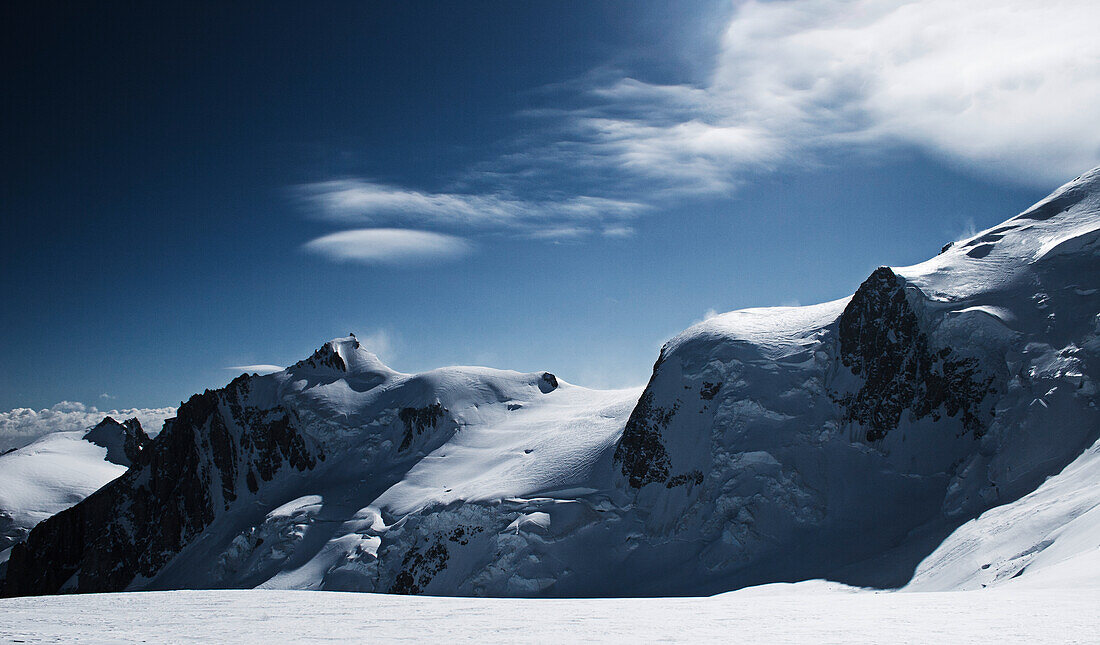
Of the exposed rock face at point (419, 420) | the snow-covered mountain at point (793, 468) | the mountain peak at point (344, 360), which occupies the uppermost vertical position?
the mountain peak at point (344, 360)

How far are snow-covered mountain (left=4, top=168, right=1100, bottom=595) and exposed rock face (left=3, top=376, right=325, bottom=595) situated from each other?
15140mm

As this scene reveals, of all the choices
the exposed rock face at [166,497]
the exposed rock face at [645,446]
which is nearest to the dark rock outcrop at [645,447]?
the exposed rock face at [645,446]

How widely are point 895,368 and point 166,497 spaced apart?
423ft

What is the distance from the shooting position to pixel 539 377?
131 metres

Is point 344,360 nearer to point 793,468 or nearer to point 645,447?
point 645,447

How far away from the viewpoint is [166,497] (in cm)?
12650

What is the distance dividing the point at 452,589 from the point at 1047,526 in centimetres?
5313

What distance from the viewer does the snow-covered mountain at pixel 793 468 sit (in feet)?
158

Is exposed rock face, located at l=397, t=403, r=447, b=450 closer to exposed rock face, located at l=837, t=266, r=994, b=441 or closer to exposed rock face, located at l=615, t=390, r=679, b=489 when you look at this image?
exposed rock face, located at l=615, t=390, r=679, b=489

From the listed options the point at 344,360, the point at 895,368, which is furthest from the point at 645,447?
the point at 344,360

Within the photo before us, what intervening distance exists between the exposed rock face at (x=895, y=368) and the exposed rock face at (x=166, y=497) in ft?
304

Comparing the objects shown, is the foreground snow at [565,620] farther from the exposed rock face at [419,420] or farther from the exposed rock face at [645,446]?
the exposed rock face at [419,420]

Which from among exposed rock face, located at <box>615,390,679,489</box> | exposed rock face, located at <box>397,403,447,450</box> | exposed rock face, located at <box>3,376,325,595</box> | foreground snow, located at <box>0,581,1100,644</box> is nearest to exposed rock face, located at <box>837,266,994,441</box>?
exposed rock face, located at <box>615,390,679,489</box>

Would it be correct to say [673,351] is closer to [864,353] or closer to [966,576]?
[864,353]
